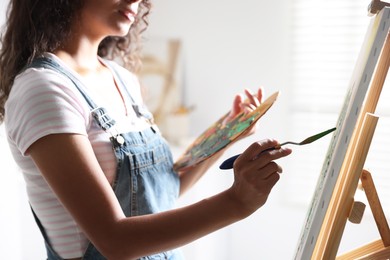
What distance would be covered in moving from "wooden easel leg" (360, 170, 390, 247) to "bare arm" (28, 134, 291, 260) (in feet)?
0.70

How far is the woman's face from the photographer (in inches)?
46.1

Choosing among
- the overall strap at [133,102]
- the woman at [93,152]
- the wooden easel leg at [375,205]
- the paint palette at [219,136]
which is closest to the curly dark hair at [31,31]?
the woman at [93,152]

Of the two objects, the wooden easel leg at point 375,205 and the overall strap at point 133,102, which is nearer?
the wooden easel leg at point 375,205

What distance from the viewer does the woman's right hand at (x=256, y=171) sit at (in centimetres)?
92

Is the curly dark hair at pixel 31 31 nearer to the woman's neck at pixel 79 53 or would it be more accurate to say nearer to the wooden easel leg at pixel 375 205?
the woman's neck at pixel 79 53

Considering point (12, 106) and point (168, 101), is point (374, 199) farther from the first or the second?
point (168, 101)

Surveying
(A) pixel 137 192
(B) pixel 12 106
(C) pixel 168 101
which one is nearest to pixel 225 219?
(A) pixel 137 192

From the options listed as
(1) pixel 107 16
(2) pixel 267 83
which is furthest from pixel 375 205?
(2) pixel 267 83

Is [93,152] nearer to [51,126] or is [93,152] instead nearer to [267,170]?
[51,126]

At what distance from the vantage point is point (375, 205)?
41.6 inches

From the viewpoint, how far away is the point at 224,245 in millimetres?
2742

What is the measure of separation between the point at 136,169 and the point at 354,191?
45 centimetres

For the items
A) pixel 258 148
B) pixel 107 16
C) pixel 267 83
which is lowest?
pixel 267 83

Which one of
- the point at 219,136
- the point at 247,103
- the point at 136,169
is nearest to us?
the point at 136,169
